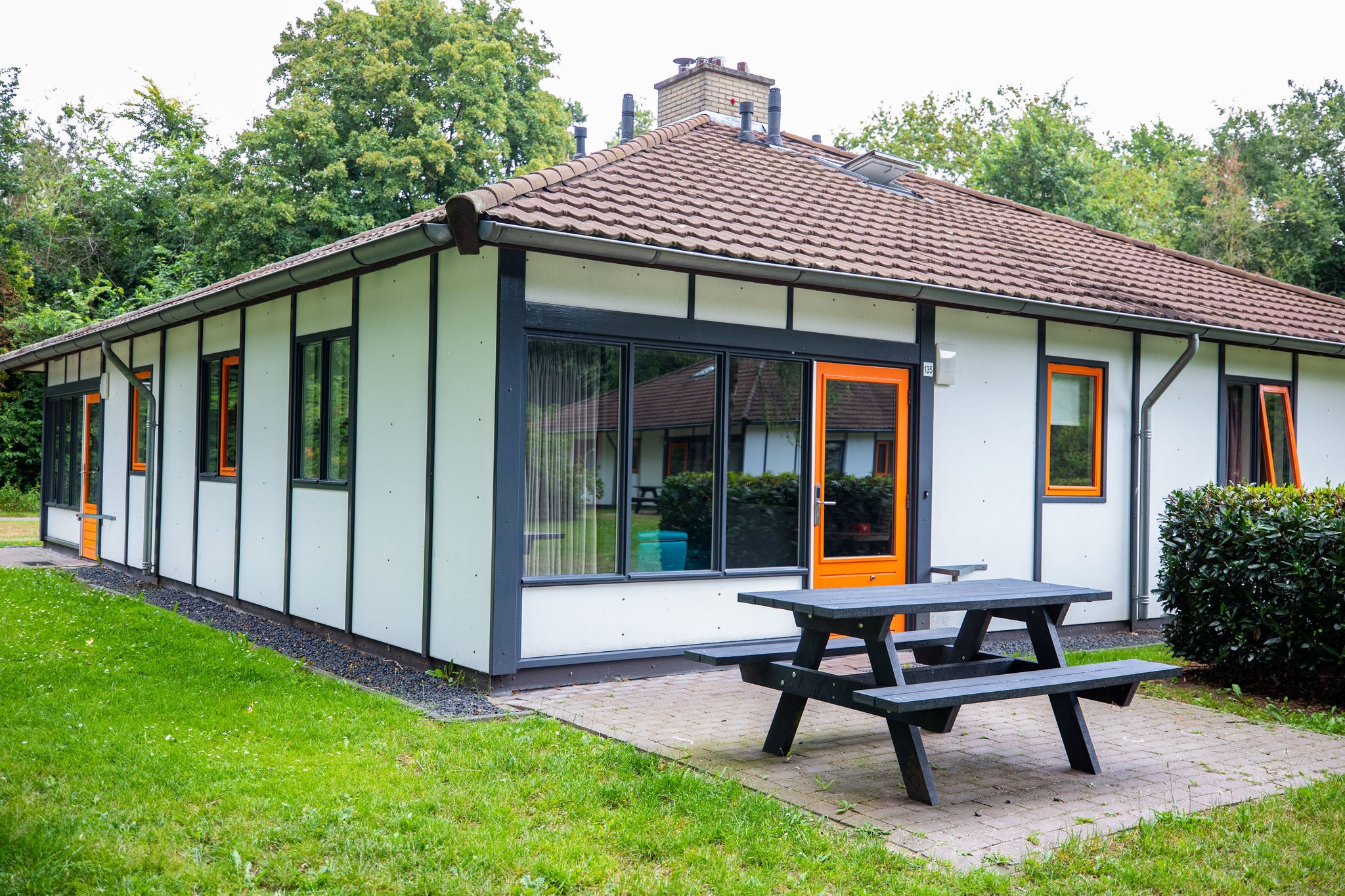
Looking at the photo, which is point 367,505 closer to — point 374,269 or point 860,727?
point 374,269

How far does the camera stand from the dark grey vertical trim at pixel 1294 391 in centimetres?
1130

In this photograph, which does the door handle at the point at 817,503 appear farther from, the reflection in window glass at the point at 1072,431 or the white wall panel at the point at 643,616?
the reflection in window glass at the point at 1072,431

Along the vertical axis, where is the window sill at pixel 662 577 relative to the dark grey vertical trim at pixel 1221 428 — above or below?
below

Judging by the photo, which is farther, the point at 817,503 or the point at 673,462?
the point at 817,503

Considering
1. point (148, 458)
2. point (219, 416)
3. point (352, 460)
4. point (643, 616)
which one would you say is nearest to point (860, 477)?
point (643, 616)

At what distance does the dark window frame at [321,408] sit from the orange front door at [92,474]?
21.3 feet

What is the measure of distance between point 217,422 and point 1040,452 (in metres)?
8.01

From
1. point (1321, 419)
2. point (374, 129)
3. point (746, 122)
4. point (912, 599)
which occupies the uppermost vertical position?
point (374, 129)

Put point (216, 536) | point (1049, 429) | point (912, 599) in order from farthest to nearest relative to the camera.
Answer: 1. point (216, 536)
2. point (1049, 429)
3. point (912, 599)

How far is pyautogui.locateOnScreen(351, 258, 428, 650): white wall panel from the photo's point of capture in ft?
24.8

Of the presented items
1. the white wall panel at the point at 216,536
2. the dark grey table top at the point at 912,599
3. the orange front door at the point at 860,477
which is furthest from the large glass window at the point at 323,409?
the dark grey table top at the point at 912,599

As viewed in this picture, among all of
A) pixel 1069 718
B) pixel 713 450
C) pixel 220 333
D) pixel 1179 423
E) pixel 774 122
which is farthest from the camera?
pixel 774 122

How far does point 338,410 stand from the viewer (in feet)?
28.9

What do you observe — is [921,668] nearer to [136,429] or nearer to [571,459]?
[571,459]
